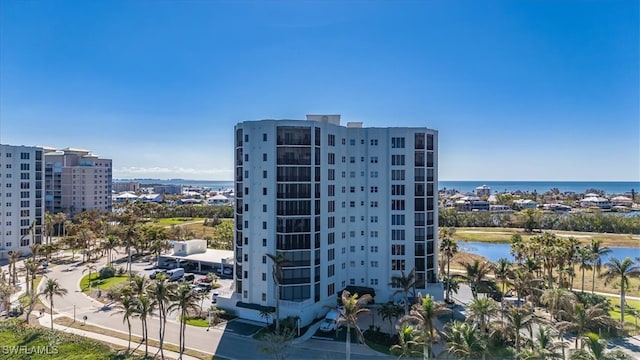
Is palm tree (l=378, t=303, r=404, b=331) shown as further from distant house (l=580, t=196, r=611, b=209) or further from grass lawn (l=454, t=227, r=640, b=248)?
distant house (l=580, t=196, r=611, b=209)

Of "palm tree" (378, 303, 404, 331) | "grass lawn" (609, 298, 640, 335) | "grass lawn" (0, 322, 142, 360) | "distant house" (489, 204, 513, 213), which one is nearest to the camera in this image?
"grass lawn" (0, 322, 142, 360)

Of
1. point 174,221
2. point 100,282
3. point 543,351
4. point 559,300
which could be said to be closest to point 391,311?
point 559,300

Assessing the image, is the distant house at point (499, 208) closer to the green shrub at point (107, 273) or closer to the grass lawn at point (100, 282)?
the grass lawn at point (100, 282)

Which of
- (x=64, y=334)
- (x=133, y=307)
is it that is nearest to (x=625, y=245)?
(x=133, y=307)

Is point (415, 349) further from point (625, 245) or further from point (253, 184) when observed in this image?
point (625, 245)

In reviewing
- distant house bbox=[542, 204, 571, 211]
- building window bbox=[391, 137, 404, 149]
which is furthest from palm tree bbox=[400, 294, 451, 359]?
distant house bbox=[542, 204, 571, 211]
